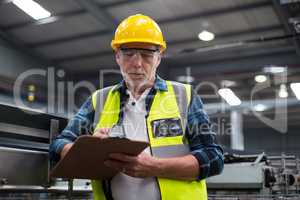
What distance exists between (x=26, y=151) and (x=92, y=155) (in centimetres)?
57

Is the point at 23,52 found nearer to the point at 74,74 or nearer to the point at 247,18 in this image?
the point at 74,74

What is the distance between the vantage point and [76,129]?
1.32 meters

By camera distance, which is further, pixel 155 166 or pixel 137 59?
pixel 137 59

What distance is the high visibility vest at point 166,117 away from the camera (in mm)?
1180

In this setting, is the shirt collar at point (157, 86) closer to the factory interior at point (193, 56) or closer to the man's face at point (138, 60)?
the man's face at point (138, 60)

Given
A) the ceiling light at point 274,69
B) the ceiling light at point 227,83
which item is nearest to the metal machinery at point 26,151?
the ceiling light at point 274,69

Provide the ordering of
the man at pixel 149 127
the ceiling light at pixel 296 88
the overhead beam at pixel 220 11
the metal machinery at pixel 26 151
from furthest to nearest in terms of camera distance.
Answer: the ceiling light at pixel 296 88 < the overhead beam at pixel 220 11 < the metal machinery at pixel 26 151 < the man at pixel 149 127

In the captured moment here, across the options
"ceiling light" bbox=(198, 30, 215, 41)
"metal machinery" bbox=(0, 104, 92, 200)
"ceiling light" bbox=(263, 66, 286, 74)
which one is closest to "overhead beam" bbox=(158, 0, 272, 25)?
"ceiling light" bbox=(198, 30, 215, 41)

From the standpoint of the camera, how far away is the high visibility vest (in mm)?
1180

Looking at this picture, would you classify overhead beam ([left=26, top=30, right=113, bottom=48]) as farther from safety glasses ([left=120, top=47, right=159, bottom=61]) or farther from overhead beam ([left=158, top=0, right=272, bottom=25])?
safety glasses ([left=120, top=47, right=159, bottom=61])

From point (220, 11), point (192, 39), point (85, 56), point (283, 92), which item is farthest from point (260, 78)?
point (85, 56)

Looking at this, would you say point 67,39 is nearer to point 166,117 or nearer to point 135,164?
point 166,117

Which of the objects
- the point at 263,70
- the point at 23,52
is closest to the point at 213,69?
the point at 263,70

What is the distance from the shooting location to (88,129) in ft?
4.38
